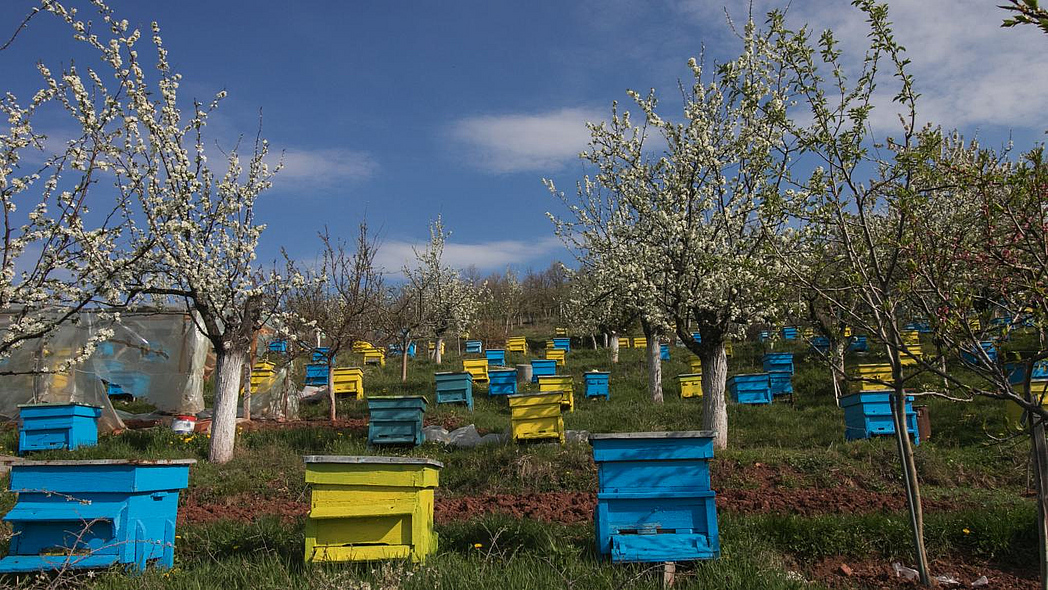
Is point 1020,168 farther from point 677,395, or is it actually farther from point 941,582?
point 677,395

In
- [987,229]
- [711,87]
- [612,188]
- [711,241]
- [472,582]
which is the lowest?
[472,582]

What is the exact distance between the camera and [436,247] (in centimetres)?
3119

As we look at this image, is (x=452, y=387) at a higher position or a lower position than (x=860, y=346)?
lower

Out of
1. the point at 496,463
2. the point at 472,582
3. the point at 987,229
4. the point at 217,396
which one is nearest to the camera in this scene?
the point at 987,229

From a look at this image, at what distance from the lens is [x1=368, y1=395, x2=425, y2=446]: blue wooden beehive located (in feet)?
41.4

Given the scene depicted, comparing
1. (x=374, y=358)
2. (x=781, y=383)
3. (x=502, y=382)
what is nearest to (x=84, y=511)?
(x=502, y=382)

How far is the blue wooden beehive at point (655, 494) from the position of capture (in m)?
5.14

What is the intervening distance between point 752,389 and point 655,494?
12358 mm

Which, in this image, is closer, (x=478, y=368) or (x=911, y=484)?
(x=911, y=484)

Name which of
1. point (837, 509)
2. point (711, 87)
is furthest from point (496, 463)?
point (711, 87)

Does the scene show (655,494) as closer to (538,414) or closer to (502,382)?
(538,414)

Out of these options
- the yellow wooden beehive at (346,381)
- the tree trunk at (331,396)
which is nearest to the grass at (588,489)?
the tree trunk at (331,396)

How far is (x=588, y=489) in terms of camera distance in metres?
9.63

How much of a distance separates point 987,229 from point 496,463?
26.9 feet
